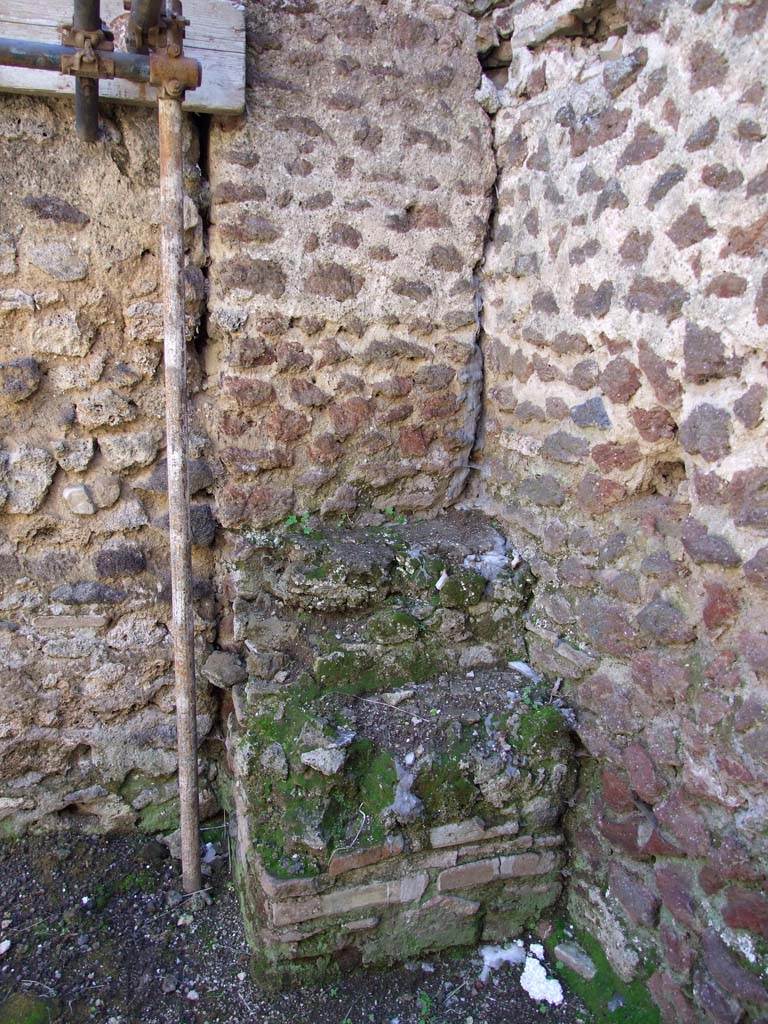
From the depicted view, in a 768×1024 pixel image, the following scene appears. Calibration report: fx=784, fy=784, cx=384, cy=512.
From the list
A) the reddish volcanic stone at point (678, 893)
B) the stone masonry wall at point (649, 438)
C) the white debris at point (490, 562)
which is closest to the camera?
the stone masonry wall at point (649, 438)

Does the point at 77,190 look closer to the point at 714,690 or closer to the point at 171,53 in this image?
the point at 171,53

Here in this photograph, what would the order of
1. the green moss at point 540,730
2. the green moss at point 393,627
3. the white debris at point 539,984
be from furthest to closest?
1. the green moss at point 393,627
2. the green moss at point 540,730
3. the white debris at point 539,984

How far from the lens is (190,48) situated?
2.42 m

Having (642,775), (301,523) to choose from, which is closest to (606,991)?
(642,775)

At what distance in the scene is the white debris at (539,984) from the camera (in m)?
2.45

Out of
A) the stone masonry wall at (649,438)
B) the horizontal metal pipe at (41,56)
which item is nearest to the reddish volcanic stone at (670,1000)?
the stone masonry wall at (649,438)

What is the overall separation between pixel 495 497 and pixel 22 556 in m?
1.76

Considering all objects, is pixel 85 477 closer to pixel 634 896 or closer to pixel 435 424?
pixel 435 424

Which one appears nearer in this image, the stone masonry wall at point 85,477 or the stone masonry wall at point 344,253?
the stone masonry wall at point 85,477

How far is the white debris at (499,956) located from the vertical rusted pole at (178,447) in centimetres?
102

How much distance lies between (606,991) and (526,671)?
1011mm

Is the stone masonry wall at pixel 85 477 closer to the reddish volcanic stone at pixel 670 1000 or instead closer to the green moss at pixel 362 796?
the green moss at pixel 362 796

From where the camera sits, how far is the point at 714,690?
2.14 metres

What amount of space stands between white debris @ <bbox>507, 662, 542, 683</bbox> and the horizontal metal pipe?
2.23 m
